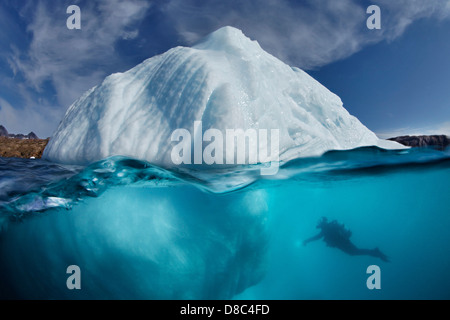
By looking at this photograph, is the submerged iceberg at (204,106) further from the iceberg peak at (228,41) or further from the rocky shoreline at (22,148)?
the rocky shoreline at (22,148)

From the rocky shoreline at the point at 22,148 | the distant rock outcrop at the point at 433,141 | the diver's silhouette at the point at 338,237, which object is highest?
the rocky shoreline at the point at 22,148

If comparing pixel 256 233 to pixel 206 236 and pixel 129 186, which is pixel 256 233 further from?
pixel 129 186

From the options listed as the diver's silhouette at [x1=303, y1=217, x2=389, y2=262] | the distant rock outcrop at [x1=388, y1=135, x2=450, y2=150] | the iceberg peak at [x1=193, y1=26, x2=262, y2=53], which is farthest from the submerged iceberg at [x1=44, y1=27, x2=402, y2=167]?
the diver's silhouette at [x1=303, y1=217, x2=389, y2=262]

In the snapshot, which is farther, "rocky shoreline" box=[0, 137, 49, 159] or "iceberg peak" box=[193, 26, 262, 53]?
"rocky shoreline" box=[0, 137, 49, 159]

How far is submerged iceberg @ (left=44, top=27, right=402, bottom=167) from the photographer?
461 cm

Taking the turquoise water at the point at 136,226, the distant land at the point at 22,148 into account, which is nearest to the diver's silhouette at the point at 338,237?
the turquoise water at the point at 136,226

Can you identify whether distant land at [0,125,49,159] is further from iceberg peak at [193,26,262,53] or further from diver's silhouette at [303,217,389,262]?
diver's silhouette at [303,217,389,262]

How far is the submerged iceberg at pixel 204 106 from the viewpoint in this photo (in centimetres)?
461

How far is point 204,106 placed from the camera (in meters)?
4.50

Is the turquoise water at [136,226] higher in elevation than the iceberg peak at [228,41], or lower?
lower

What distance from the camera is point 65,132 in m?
6.18

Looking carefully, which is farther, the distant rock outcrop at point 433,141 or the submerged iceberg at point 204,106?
the distant rock outcrop at point 433,141

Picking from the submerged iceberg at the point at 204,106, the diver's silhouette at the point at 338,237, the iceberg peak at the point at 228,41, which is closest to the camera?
the submerged iceberg at the point at 204,106
